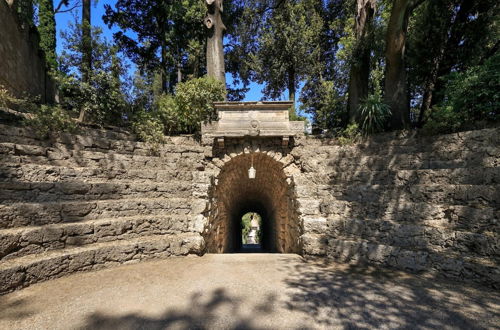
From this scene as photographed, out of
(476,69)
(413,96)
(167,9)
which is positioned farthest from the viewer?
(167,9)

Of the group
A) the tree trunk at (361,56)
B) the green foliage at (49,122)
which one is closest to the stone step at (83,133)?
the green foliage at (49,122)

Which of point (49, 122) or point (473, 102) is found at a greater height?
point (473, 102)

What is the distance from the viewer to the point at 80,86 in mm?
6957

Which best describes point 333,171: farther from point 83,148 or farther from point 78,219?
point 83,148

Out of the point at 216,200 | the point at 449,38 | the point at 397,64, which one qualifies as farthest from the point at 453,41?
the point at 216,200

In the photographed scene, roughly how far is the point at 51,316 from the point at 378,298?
4.01 metres

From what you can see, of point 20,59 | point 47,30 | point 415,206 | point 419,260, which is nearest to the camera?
point 419,260

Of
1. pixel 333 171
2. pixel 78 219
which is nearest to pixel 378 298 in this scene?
pixel 333 171

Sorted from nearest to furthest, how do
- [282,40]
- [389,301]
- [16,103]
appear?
[389,301]
[16,103]
[282,40]

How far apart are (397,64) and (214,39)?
7806 mm

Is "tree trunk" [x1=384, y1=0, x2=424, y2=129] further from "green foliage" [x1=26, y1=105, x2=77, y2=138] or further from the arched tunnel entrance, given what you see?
"green foliage" [x1=26, y1=105, x2=77, y2=138]

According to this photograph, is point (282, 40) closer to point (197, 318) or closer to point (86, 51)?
point (86, 51)

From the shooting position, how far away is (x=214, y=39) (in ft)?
33.4

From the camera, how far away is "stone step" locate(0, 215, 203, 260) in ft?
10.6
